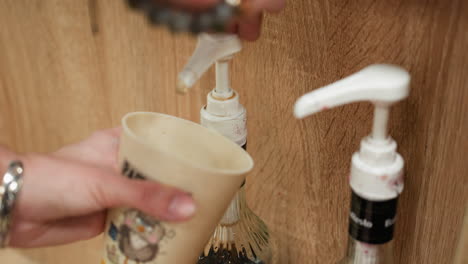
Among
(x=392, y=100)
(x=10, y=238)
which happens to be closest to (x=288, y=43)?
(x=392, y=100)

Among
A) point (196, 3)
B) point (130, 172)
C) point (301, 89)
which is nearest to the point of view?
point (196, 3)

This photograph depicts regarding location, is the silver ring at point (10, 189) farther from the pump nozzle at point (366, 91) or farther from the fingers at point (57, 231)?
the pump nozzle at point (366, 91)

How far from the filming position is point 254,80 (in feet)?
1.79

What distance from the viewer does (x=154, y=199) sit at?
0.38m

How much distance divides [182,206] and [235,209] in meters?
0.15

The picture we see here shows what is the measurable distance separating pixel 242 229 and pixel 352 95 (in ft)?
0.73

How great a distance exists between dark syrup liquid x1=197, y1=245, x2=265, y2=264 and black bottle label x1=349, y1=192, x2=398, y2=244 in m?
0.17

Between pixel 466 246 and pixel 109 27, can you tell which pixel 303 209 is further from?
pixel 109 27

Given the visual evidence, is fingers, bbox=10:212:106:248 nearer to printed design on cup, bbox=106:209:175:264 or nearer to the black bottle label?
printed design on cup, bbox=106:209:175:264

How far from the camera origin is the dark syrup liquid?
21.5 inches

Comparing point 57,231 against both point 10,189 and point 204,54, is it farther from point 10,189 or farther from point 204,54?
point 204,54

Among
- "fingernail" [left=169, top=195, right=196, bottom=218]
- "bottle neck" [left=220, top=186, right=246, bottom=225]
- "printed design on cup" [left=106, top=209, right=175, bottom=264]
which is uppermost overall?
"fingernail" [left=169, top=195, right=196, bottom=218]

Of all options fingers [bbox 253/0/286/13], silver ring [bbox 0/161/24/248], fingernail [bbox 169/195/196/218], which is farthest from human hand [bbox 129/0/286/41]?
silver ring [bbox 0/161/24/248]

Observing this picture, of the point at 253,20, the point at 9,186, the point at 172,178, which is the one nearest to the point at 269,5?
the point at 253,20
